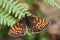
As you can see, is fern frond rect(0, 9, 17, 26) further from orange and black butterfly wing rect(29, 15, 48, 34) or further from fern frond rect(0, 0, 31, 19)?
orange and black butterfly wing rect(29, 15, 48, 34)

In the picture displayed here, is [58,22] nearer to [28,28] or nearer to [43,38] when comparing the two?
[43,38]

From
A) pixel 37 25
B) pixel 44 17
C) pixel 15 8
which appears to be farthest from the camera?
pixel 44 17

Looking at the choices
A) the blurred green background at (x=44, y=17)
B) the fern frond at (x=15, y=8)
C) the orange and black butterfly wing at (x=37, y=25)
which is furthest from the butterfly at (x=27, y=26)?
the blurred green background at (x=44, y=17)

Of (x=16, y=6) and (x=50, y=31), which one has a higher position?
(x=16, y=6)

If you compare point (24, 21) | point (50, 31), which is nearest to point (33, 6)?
point (50, 31)

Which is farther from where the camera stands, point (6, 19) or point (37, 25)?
point (37, 25)

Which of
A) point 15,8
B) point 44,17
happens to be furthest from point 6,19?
point 44,17

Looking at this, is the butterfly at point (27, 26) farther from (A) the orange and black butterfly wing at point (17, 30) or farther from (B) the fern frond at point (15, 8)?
(B) the fern frond at point (15, 8)

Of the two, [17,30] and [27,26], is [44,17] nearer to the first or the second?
[27,26]

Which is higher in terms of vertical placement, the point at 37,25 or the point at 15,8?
the point at 15,8
